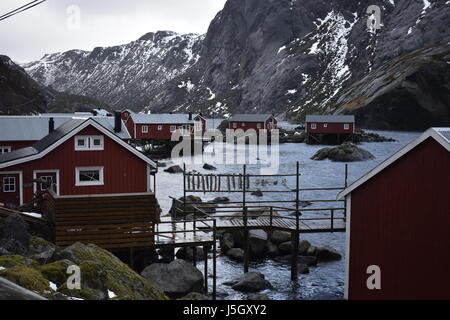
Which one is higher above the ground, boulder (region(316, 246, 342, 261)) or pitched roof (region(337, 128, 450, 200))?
pitched roof (region(337, 128, 450, 200))

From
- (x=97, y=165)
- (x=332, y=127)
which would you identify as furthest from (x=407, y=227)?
(x=332, y=127)

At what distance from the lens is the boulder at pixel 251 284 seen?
71.5 ft

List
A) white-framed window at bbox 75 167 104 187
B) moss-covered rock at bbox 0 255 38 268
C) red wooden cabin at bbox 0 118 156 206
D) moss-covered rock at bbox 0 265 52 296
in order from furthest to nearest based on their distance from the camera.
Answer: white-framed window at bbox 75 167 104 187
red wooden cabin at bbox 0 118 156 206
moss-covered rock at bbox 0 255 38 268
moss-covered rock at bbox 0 265 52 296

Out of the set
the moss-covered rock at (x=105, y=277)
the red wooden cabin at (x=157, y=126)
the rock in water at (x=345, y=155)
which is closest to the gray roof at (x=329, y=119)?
the rock in water at (x=345, y=155)

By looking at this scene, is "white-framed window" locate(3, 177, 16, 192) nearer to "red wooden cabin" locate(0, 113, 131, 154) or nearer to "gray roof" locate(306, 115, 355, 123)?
"red wooden cabin" locate(0, 113, 131, 154)

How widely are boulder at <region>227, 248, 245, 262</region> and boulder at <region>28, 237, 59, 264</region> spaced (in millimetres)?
13752

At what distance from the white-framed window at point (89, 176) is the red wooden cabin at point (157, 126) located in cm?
6062

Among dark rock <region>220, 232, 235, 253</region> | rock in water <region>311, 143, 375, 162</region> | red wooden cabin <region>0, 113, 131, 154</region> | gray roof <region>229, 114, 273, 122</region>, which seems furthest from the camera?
gray roof <region>229, 114, 273, 122</region>

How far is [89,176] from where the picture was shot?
79.6 feet

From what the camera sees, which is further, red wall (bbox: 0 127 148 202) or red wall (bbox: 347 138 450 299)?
red wall (bbox: 0 127 148 202)

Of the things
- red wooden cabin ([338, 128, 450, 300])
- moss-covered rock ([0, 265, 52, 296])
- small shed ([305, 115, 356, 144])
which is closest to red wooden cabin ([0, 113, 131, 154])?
red wooden cabin ([338, 128, 450, 300])

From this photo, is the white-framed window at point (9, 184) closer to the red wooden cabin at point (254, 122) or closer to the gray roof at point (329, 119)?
the gray roof at point (329, 119)

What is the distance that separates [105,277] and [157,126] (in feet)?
249

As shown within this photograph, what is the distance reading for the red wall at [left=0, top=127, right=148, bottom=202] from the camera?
24.0 meters
